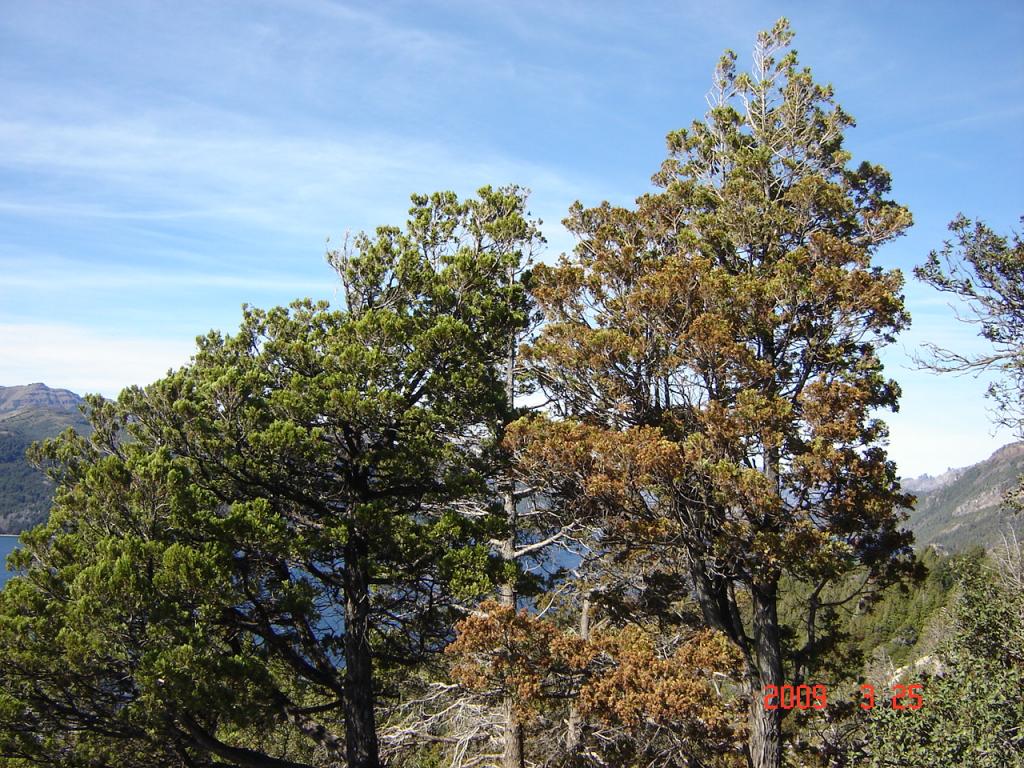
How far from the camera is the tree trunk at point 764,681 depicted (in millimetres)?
9328

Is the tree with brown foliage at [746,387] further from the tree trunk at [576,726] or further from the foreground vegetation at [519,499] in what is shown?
the tree trunk at [576,726]

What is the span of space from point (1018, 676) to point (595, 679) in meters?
4.79

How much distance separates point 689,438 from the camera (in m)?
9.20

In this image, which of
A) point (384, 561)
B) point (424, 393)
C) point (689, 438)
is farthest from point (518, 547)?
point (689, 438)

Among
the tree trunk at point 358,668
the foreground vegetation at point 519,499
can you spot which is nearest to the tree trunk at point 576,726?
the foreground vegetation at point 519,499

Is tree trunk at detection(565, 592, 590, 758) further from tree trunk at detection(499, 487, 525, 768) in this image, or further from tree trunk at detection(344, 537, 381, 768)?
tree trunk at detection(344, 537, 381, 768)

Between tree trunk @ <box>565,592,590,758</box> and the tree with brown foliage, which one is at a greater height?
the tree with brown foliage
